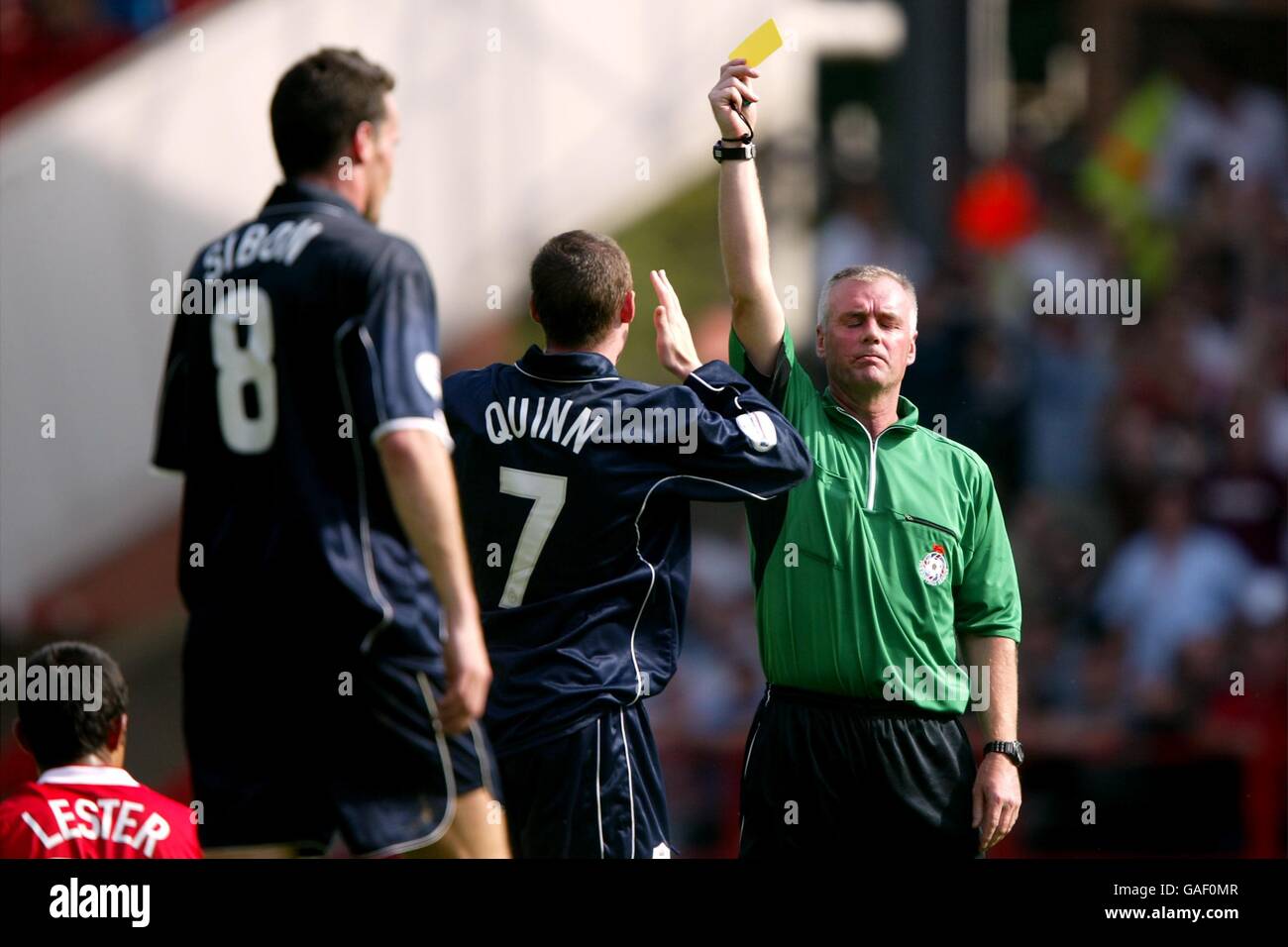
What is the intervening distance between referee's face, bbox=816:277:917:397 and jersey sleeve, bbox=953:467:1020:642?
450 mm

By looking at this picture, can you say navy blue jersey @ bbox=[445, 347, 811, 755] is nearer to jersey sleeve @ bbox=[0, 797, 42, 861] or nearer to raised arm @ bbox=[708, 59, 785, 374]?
raised arm @ bbox=[708, 59, 785, 374]

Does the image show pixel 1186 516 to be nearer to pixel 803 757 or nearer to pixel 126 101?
pixel 803 757

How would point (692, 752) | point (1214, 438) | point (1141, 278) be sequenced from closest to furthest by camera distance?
point (692, 752), point (1214, 438), point (1141, 278)

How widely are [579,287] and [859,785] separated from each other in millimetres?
1565

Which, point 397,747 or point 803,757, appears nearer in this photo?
point 397,747

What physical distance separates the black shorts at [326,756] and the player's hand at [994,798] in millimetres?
1584

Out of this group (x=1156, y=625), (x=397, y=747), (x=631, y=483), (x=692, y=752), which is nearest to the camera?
(x=397, y=747)

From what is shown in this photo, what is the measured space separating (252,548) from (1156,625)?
261 inches

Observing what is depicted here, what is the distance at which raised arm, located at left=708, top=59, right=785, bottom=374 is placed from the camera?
504 centimetres

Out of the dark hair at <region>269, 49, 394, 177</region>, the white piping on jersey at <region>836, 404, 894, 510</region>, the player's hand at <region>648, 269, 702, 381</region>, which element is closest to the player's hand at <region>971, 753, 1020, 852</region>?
the white piping on jersey at <region>836, 404, 894, 510</region>

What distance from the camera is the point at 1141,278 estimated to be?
12.0m

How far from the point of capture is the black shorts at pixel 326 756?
14.0ft

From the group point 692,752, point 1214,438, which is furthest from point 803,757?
point 1214,438

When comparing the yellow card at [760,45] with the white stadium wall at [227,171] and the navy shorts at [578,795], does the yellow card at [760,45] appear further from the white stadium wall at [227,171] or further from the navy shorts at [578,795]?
the white stadium wall at [227,171]
